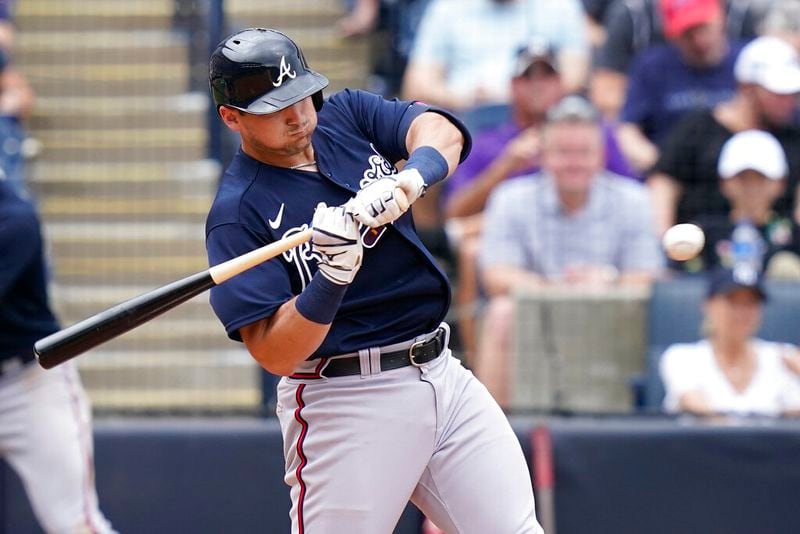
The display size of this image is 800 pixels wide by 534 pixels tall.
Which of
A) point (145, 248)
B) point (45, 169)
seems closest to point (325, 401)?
point (145, 248)

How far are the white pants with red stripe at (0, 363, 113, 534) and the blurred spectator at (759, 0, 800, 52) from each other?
12.2 ft

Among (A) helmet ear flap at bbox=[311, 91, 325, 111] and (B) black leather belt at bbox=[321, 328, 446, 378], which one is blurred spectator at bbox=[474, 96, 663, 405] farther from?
(A) helmet ear flap at bbox=[311, 91, 325, 111]

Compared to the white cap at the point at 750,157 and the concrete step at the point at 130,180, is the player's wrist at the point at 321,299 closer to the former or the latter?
the white cap at the point at 750,157

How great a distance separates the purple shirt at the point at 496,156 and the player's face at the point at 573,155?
32cm

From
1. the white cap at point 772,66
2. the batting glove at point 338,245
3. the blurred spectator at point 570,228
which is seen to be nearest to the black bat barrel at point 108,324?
the batting glove at point 338,245

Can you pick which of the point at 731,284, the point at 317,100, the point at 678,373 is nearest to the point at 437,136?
the point at 317,100

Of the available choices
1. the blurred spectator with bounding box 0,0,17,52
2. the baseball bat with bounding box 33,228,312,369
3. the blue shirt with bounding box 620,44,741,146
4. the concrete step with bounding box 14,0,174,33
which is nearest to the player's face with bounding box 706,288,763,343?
the blue shirt with bounding box 620,44,741,146

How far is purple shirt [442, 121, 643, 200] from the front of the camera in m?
5.78

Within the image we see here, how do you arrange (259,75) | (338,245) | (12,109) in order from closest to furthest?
(338,245) → (259,75) → (12,109)

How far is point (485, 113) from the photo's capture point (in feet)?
20.0

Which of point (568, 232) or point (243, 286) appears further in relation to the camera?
point (568, 232)

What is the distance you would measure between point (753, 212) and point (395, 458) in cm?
295

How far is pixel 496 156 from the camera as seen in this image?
5.83 metres

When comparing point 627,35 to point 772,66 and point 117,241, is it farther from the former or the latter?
point 117,241
